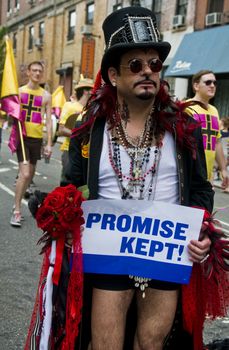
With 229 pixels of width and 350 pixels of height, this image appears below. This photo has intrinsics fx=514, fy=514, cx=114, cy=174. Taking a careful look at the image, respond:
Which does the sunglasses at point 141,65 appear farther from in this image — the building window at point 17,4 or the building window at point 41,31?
the building window at point 17,4

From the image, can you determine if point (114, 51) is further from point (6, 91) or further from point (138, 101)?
point (6, 91)

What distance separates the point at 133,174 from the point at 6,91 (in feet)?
16.0

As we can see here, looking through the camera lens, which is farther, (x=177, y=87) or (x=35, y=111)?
(x=177, y=87)

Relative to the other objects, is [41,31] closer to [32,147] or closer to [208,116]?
[32,147]

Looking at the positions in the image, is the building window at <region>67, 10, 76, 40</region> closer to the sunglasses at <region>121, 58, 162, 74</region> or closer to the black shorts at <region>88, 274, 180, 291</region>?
the sunglasses at <region>121, 58, 162, 74</region>

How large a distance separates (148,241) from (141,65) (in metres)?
0.74

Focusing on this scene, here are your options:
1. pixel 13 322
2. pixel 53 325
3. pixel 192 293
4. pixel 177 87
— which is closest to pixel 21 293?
pixel 13 322

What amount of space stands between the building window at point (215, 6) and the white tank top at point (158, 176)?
1748cm

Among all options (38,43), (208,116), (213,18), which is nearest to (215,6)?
(213,18)

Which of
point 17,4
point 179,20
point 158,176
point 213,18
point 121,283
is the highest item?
point 17,4

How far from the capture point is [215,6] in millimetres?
18656

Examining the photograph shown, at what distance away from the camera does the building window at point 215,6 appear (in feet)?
60.3

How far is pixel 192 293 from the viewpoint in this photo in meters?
2.17

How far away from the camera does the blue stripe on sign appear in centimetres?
212
